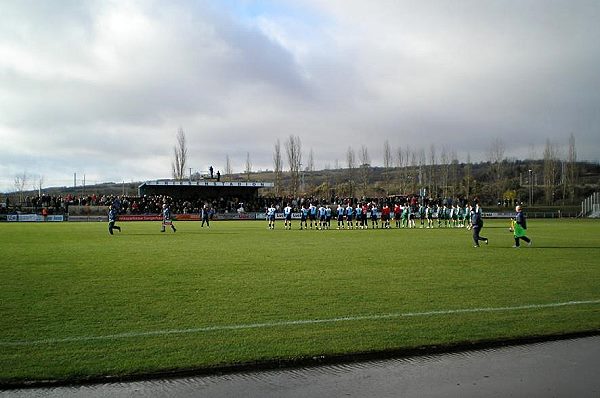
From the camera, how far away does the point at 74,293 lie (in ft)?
36.3

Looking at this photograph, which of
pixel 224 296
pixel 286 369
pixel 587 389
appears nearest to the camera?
pixel 587 389

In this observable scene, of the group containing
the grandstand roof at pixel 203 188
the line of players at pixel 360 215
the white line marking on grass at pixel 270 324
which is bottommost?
the white line marking on grass at pixel 270 324

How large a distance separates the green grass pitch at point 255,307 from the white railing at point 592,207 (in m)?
64.1

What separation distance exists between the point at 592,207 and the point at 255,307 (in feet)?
255

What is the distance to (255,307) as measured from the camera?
9.71m

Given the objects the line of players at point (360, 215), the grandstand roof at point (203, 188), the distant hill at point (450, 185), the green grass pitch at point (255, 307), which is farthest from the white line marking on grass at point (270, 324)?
the distant hill at point (450, 185)

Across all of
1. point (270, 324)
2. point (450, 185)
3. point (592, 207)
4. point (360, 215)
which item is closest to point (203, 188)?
point (360, 215)

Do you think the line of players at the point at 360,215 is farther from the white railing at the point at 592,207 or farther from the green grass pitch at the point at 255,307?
the white railing at the point at 592,207

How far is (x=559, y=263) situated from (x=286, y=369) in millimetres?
13656

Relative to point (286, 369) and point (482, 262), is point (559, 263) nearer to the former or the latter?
point (482, 262)

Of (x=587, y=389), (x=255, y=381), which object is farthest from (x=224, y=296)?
(x=587, y=389)

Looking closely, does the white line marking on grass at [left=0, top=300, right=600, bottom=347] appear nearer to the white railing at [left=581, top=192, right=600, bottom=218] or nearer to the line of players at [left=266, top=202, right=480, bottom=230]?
the line of players at [left=266, top=202, right=480, bottom=230]

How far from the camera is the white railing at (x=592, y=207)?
7356 centimetres

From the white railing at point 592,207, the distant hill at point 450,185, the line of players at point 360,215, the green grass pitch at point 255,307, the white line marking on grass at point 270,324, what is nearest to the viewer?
the green grass pitch at point 255,307
